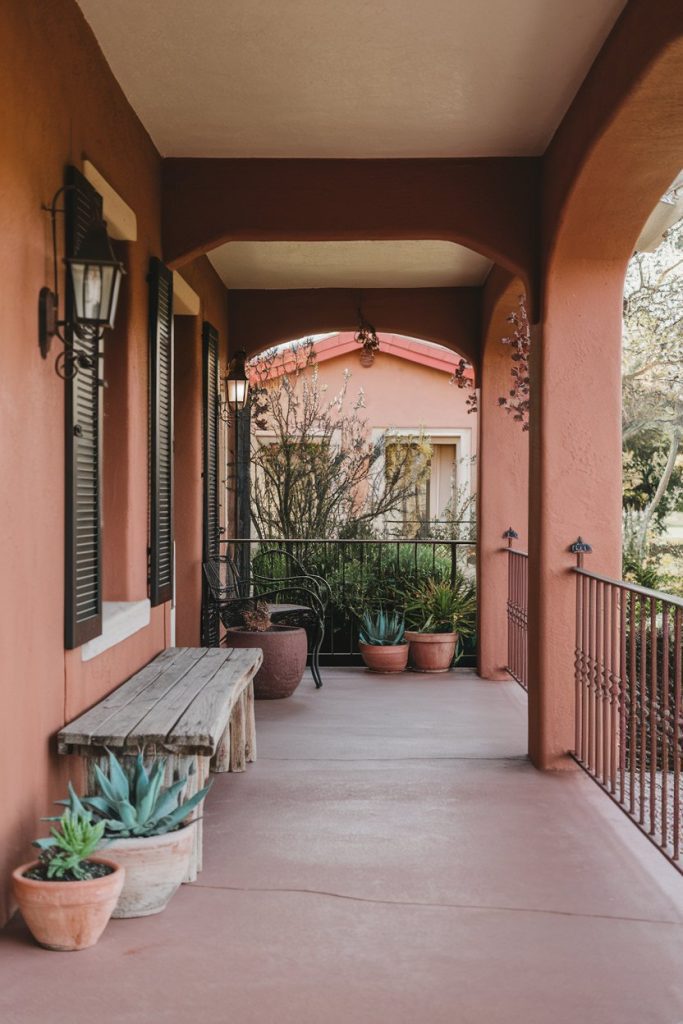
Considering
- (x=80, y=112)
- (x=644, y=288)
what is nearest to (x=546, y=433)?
(x=80, y=112)

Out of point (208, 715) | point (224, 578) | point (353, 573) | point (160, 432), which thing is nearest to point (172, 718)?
point (208, 715)

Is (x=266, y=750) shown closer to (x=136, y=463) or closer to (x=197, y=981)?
(x=136, y=463)

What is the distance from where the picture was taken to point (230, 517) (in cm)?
817

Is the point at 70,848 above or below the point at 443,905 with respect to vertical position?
above

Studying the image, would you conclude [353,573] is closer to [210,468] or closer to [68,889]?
[210,468]

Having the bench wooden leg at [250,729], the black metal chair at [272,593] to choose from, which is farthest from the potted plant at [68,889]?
the black metal chair at [272,593]

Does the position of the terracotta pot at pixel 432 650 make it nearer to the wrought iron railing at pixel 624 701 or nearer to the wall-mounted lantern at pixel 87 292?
the wrought iron railing at pixel 624 701

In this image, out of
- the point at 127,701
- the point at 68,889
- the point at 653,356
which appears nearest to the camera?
the point at 68,889

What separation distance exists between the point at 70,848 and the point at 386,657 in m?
4.79

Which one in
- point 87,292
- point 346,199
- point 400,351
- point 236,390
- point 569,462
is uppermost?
point 400,351

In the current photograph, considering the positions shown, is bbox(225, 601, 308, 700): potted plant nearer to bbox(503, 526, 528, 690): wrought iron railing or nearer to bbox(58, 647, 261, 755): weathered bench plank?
bbox(503, 526, 528, 690): wrought iron railing

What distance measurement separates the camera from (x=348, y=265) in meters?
6.87

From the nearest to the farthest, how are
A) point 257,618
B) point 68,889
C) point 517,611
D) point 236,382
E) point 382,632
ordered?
point 68,889 → point 257,618 → point 517,611 → point 236,382 → point 382,632

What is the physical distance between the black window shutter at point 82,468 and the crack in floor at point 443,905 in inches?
37.6
